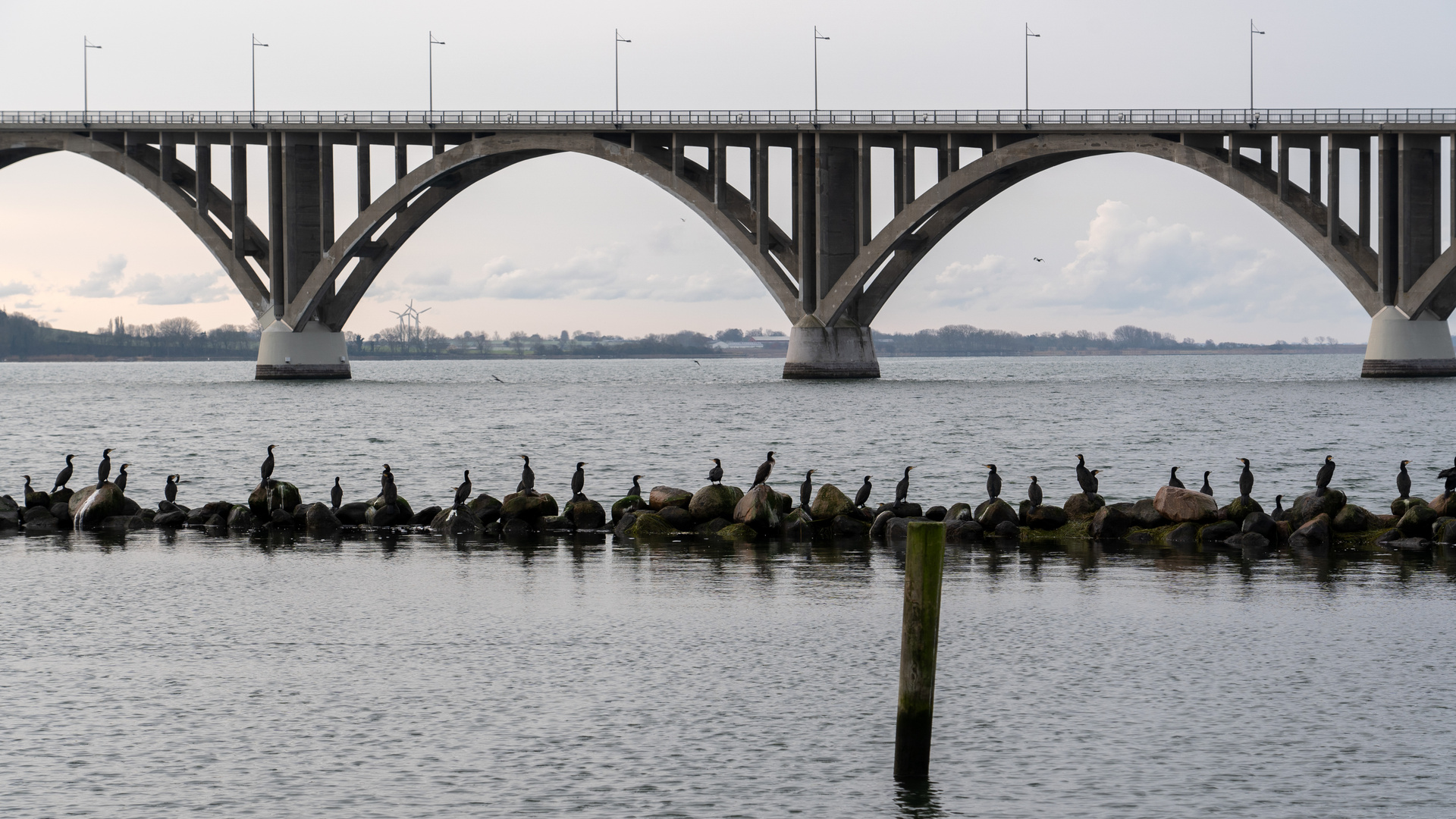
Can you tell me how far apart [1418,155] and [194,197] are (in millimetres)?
66511

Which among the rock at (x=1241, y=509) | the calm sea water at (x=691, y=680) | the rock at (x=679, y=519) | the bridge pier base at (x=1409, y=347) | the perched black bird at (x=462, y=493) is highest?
the bridge pier base at (x=1409, y=347)

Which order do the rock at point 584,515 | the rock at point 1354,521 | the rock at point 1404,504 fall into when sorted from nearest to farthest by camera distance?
the rock at point 1354,521 → the rock at point 1404,504 → the rock at point 584,515

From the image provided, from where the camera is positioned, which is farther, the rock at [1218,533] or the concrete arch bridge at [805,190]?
the concrete arch bridge at [805,190]

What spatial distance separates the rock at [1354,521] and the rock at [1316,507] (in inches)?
7.0

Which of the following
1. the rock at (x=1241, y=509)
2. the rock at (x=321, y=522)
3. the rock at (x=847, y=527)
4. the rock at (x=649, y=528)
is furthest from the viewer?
the rock at (x=321, y=522)

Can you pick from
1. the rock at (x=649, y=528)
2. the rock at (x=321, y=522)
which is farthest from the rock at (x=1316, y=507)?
the rock at (x=321, y=522)

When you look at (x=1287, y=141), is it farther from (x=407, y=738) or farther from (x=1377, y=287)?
(x=407, y=738)

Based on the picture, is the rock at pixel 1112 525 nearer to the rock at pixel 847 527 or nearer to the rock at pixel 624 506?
the rock at pixel 847 527

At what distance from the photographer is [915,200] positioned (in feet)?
268

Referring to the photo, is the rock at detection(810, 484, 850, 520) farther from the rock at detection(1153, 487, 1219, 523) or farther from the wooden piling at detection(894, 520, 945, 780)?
the wooden piling at detection(894, 520, 945, 780)

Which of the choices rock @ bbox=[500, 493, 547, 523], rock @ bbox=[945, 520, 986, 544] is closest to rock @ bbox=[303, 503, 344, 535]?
rock @ bbox=[500, 493, 547, 523]

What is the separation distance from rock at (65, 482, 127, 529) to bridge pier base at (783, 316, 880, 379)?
205ft

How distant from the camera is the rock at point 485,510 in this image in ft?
83.6

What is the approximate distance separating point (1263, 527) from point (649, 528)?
908 centimetres
